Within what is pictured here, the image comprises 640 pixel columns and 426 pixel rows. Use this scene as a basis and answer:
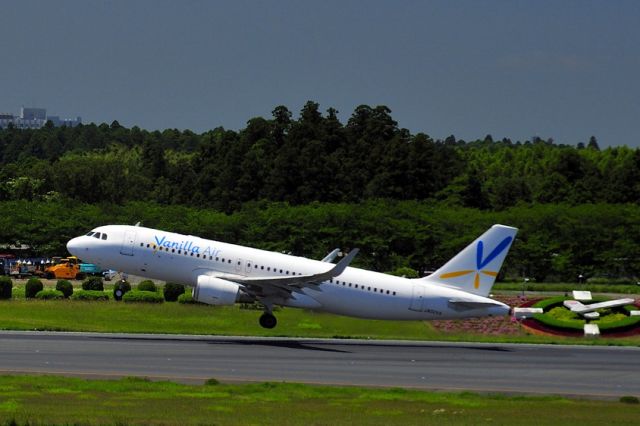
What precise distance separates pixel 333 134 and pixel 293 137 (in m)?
6.71

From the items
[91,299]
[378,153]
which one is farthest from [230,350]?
[378,153]

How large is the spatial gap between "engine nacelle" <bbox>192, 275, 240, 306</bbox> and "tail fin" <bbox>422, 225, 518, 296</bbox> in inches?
380

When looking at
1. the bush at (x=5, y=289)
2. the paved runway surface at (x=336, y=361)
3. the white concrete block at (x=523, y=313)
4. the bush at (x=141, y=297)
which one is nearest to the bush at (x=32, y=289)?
the bush at (x=5, y=289)

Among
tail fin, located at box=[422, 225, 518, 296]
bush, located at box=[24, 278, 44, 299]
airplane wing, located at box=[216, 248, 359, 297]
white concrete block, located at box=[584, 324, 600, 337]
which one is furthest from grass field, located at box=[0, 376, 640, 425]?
bush, located at box=[24, 278, 44, 299]

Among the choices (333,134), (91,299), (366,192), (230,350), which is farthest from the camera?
(333,134)

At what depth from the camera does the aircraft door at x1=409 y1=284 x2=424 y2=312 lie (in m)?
55.0

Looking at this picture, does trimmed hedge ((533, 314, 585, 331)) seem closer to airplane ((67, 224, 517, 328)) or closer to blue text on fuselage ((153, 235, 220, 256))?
airplane ((67, 224, 517, 328))

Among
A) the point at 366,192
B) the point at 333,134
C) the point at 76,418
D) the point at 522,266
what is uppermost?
the point at 333,134

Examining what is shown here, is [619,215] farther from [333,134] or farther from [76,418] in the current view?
[76,418]

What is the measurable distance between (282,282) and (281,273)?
6.34ft

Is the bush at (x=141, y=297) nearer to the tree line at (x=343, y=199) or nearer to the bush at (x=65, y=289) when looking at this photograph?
the bush at (x=65, y=289)

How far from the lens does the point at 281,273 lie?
54.9 meters

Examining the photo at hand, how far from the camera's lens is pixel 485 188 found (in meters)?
155

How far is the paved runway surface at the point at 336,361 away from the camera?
131 feet
